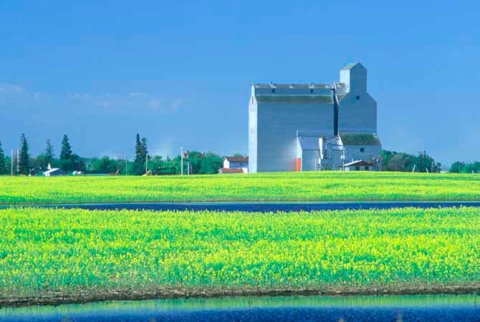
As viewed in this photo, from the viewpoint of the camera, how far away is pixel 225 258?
18406mm

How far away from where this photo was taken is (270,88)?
99.4 meters

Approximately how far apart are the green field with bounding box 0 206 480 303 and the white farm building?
67291 millimetres

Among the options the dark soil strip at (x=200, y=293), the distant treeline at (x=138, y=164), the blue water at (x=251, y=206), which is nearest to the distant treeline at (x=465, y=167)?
the distant treeline at (x=138, y=164)

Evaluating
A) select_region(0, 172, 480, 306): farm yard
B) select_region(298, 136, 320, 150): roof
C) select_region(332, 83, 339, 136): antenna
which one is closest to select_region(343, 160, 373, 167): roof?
select_region(298, 136, 320, 150): roof

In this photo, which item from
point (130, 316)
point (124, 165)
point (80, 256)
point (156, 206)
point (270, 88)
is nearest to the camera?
point (130, 316)

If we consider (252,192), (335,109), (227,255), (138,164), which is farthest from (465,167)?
(227,255)

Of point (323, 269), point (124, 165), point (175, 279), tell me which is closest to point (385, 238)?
point (323, 269)

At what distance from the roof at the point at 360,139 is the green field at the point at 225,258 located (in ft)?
220

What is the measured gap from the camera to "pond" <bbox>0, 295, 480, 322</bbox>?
49.8ft

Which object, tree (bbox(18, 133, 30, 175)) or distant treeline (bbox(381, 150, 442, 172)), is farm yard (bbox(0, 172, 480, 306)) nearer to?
distant treeline (bbox(381, 150, 442, 172))

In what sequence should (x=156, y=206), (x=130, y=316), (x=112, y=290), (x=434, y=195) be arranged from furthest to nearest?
(x=434, y=195) < (x=156, y=206) < (x=112, y=290) < (x=130, y=316)

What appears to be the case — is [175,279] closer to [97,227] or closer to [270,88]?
[97,227]

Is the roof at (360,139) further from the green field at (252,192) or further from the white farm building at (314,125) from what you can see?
the green field at (252,192)

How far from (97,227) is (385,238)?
8797 millimetres
